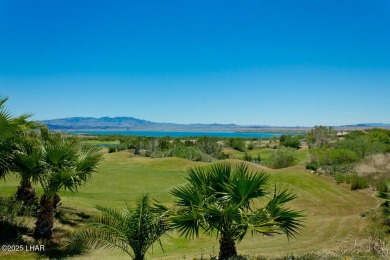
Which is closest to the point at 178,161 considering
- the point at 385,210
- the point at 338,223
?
the point at 338,223

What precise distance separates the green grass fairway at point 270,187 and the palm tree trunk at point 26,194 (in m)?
2.73

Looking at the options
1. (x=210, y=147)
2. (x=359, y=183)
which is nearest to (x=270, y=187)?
(x=359, y=183)

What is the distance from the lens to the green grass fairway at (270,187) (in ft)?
40.2

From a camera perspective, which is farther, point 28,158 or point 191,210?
point 28,158

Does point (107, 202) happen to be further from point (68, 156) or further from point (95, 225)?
point (95, 225)

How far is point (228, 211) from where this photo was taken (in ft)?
24.3

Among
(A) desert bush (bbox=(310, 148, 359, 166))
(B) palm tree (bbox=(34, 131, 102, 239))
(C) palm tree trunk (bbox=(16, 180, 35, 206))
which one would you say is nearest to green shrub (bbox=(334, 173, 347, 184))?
(A) desert bush (bbox=(310, 148, 359, 166))

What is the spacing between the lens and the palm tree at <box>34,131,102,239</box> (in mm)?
10969

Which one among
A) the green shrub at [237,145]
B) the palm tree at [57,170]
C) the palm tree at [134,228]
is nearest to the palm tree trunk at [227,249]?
the palm tree at [134,228]

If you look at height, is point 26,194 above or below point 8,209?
above

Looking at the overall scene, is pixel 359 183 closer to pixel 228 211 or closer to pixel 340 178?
pixel 340 178

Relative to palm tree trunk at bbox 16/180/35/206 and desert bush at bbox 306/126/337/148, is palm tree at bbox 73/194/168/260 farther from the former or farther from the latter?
desert bush at bbox 306/126/337/148

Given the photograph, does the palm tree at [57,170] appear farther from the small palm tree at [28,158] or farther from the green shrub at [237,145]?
the green shrub at [237,145]

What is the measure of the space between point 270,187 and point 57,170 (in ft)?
39.9
